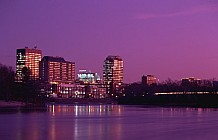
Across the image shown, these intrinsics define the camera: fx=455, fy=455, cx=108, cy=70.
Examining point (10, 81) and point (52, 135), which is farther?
point (10, 81)

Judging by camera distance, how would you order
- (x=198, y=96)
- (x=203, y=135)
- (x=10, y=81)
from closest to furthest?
(x=203, y=135) → (x=10, y=81) → (x=198, y=96)

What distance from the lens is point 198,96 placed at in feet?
625

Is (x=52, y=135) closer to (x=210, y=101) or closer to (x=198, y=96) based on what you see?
(x=210, y=101)

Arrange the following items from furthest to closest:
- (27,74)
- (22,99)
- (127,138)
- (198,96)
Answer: (198,96), (27,74), (22,99), (127,138)

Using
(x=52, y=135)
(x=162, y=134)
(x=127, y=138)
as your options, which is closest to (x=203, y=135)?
(x=162, y=134)

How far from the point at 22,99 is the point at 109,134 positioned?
115 meters

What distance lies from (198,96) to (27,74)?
234ft

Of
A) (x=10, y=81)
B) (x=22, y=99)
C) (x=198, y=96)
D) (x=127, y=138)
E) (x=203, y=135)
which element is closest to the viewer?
(x=127, y=138)

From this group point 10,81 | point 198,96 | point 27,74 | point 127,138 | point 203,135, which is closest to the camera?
point 127,138

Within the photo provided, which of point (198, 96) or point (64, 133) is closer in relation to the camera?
point (64, 133)

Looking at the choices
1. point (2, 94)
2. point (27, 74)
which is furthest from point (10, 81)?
point (27, 74)

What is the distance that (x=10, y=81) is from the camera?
130m

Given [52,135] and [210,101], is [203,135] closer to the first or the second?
[52,135]

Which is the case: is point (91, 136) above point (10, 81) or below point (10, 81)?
below
